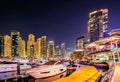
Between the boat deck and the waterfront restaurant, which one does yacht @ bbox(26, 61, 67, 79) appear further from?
the waterfront restaurant

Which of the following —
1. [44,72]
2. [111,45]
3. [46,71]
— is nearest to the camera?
[44,72]

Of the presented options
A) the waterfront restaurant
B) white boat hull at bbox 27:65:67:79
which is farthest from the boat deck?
the waterfront restaurant

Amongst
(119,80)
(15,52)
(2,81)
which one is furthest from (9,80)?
(15,52)

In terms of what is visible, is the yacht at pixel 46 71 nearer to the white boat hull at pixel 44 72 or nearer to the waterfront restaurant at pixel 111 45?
Answer: the white boat hull at pixel 44 72

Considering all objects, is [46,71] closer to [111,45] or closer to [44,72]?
[44,72]

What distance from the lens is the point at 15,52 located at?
565 feet

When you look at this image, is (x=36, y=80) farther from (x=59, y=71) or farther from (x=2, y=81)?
(x=2, y=81)

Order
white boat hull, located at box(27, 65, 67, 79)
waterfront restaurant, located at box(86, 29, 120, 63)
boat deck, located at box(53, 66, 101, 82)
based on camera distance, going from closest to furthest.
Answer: boat deck, located at box(53, 66, 101, 82)
white boat hull, located at box(27, 65, 67, 79)
waterfront restaurant, located at box(86, 29, 120, 63)

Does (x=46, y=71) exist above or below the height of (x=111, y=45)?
below

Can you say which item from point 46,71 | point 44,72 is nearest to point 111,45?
point 46,71

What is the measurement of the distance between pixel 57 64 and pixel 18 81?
17.9 feet

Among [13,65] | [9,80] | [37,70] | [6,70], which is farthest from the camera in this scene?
[13,65]

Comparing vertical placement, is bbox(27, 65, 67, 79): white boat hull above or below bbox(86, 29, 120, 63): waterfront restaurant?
below

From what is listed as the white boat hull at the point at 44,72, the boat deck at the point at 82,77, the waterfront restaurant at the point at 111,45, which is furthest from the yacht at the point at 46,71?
A: the waterfront restaurant at the point at 111,45
